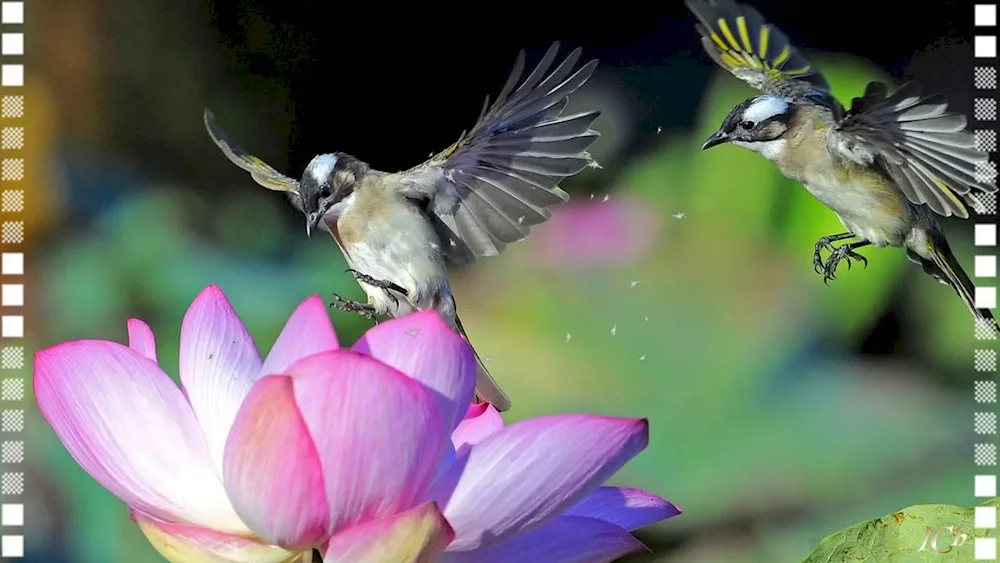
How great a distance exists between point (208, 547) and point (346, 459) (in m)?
0.03

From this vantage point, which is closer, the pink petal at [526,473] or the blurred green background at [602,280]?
the pink petal at [526,473]

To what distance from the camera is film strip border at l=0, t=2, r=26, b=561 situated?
2.60ft

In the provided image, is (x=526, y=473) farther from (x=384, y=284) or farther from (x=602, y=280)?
(x=602, y=280)

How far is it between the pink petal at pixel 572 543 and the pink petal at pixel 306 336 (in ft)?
0.16

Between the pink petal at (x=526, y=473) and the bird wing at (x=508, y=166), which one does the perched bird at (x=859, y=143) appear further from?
the pink petal at (x=526, y=473)

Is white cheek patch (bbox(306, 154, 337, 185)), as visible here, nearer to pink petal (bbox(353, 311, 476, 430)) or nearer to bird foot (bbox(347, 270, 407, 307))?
bird foot (bbox(347, 270, 407, 307))

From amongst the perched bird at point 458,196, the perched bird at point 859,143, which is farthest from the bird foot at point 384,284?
the perched bird at point 859,143

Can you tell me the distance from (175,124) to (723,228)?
0.53m

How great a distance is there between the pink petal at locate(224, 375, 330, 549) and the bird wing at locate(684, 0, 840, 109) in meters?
0.52

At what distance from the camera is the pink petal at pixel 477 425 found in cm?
19

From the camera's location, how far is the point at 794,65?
65 cm

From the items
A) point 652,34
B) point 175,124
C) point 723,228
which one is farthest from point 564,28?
point 175,124


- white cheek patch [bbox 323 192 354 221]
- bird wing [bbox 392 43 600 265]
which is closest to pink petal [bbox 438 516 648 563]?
bird wing [bbox 392 43 600 265]

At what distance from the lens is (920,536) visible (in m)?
0.31
